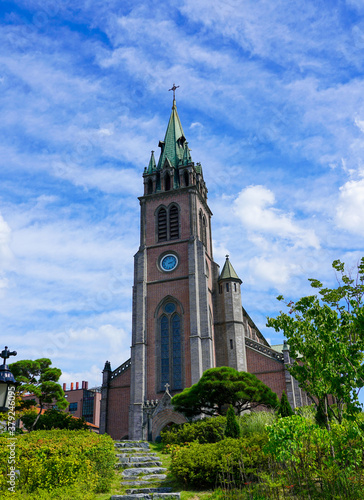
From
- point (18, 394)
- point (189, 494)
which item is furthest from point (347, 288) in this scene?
point (18, 394)

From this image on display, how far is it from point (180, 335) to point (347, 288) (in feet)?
84.1

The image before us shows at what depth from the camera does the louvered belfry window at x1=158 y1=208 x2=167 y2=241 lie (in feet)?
147

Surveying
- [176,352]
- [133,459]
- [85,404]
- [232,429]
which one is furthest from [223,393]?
[85,404]

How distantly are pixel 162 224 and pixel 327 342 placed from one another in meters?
34.2

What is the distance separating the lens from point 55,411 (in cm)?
3381

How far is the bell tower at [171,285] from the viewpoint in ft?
125

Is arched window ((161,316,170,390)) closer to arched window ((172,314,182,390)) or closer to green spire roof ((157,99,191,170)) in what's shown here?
arched window ((172,314,182,390))

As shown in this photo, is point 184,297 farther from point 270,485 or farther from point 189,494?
point 270,485

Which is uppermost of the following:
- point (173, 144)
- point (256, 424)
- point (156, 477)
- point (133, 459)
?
point (173, 144)

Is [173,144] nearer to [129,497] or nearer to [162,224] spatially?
[162,224]

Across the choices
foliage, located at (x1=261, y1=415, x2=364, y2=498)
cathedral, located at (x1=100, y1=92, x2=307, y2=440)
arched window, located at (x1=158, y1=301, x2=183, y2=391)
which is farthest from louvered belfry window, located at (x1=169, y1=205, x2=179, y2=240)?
foliage, located at (x1=261, y1=415, x2=364, y2=498)

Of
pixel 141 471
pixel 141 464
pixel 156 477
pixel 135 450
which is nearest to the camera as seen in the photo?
pixel 156 477

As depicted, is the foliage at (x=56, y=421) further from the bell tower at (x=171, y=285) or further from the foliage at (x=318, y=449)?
the foliage at (x=318, y=449)

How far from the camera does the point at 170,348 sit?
39344 millimetres
